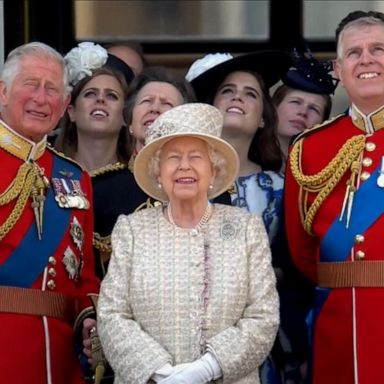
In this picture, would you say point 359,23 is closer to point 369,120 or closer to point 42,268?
point 369,120

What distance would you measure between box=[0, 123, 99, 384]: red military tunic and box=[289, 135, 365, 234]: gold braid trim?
605 mm

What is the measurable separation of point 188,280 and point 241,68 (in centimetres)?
136

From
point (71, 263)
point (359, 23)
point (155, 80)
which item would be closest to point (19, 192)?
point (71, 263)

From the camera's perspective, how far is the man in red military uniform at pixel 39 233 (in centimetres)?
482

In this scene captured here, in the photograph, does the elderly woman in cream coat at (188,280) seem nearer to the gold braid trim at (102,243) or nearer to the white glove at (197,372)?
the white glove at (197,372)

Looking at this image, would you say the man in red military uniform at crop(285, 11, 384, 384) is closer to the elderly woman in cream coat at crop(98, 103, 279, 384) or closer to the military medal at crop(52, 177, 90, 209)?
the elderly woman in cream coat at crop(98, 103, 279, 384)

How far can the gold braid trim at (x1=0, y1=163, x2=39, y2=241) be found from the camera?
4.83 metres

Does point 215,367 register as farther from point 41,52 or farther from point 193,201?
point 41,52

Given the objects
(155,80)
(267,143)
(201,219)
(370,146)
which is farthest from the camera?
(267,143)

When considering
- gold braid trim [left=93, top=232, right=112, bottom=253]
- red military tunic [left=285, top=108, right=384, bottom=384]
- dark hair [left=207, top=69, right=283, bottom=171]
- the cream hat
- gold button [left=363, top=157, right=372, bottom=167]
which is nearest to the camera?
the cream hat

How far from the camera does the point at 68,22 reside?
709 cm

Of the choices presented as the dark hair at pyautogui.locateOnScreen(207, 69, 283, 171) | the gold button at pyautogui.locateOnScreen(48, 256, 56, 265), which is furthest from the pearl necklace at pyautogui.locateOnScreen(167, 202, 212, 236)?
the dark hair at pyautogui.locateOnScreen(207, 69, 283, 171)

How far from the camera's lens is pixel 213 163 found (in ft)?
15.1

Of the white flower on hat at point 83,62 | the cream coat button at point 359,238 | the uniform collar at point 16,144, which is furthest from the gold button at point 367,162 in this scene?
the white flower on hat at point 83,62
